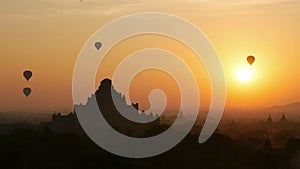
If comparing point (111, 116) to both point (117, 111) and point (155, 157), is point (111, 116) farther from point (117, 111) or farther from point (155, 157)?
point (155, 157)

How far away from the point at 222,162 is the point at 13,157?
2159 centimetres

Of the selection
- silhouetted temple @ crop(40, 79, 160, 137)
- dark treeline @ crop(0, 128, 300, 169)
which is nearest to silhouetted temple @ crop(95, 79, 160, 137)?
silhouetted temple @ crop(40, 79, 160, 137)

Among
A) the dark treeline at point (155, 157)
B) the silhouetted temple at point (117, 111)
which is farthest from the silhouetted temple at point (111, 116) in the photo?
the dark treeline at point (155, 157)

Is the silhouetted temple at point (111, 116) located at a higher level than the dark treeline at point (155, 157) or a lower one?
higher

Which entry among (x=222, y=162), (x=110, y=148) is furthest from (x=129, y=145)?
(x=222, y=162)

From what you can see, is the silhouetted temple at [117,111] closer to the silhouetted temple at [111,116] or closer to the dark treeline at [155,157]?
the silhouetted temple at [111,116]

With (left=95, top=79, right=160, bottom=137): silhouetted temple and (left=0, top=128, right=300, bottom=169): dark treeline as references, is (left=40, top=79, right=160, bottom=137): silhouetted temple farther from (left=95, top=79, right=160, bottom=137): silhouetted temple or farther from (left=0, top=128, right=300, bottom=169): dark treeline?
(left=0, top=128, right=300, bottom=169): dark treeline

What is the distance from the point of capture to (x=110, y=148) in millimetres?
73250

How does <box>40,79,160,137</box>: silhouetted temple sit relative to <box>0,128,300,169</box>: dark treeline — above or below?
above

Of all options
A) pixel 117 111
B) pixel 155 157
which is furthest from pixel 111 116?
pixel 155 157

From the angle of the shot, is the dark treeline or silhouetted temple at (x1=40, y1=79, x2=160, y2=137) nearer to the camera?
the dark treeline

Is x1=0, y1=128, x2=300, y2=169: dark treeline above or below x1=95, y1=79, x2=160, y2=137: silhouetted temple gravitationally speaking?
below

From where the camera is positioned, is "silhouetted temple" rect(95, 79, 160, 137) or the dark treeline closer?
the dark treeline

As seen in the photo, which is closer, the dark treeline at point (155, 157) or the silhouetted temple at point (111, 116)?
the dark treeline at point (155, 157)
